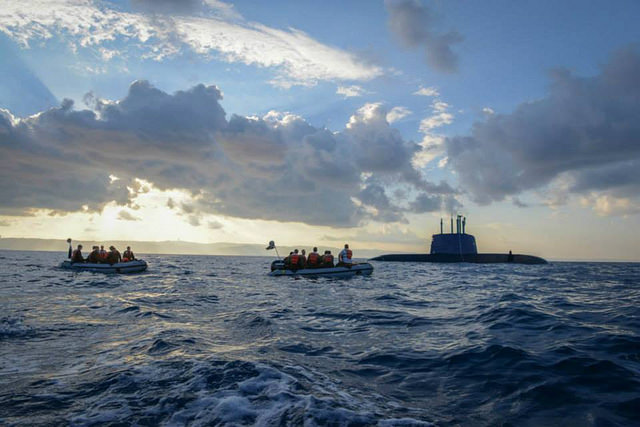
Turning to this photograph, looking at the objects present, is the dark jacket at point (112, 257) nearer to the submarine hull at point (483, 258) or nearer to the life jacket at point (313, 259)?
the life jacket at point (313, 259)

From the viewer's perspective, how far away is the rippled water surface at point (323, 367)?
5062 mm

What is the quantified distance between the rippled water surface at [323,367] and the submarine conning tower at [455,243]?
258 feet

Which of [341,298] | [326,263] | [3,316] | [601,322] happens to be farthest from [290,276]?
[601,322]

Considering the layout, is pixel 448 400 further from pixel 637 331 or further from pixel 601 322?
pixel 601 322

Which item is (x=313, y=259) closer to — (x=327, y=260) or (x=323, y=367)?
(x=327, y=260)

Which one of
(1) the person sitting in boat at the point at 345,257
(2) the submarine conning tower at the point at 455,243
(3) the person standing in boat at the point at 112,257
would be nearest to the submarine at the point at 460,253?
(2) the submarine conning tower at the point at 455,243

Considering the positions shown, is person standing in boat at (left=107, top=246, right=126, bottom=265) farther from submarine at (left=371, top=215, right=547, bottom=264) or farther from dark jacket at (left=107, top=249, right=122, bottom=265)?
submarine at (left=371, top=215, right=547, bottom=264)

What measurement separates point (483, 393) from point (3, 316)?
13678 millimetres

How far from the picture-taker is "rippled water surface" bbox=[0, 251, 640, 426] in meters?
5.06

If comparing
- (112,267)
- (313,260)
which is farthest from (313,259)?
(112,267)

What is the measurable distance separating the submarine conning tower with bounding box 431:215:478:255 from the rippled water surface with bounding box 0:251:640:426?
7855 cm

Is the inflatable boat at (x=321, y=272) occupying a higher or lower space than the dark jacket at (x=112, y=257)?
lower

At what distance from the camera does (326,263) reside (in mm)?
31281

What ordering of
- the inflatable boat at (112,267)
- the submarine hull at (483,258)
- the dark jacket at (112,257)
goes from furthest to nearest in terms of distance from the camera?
the submarine hull at (483,258) < the dark jacket at (112,257) < the inflatable boat at (112,267)
